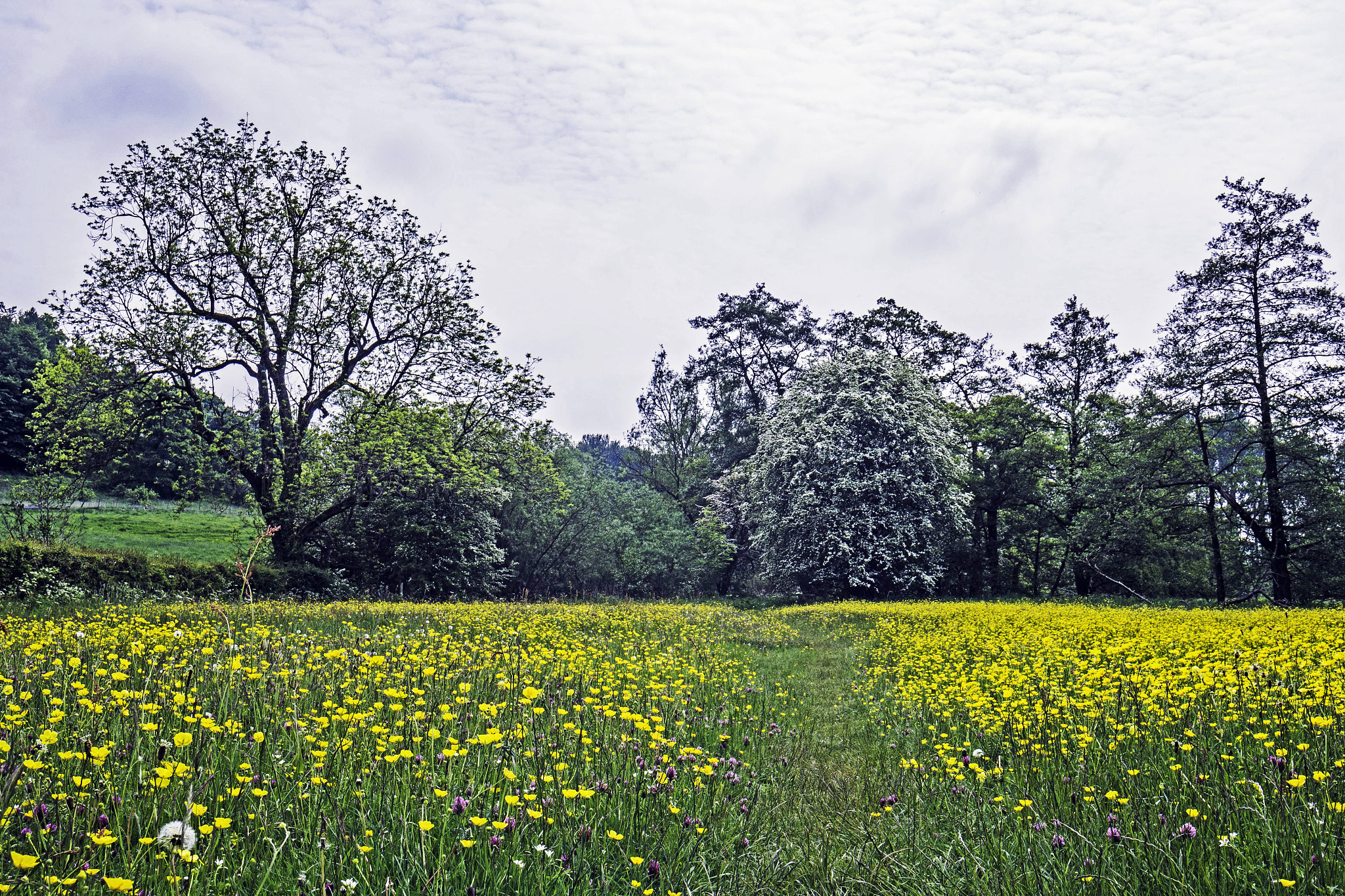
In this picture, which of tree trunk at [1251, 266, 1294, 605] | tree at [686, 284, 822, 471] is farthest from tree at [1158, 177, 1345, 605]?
tree at [686, 284, 822, 471]

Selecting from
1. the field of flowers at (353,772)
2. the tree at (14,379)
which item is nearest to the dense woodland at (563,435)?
the field of flowers at (353,772)

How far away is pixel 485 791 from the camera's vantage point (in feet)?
9.40

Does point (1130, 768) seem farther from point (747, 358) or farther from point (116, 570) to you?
point (747, 358)

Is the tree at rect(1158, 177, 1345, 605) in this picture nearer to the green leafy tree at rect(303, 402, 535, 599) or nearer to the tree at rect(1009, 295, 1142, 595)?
the tree at rect(1009, 295, 1142, 595)

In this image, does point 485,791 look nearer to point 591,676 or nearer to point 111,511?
point 591,676

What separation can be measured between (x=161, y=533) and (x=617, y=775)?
123ft

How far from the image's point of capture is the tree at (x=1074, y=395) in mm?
30219

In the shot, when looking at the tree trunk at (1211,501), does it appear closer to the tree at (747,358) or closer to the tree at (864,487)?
the tree at (864,487)

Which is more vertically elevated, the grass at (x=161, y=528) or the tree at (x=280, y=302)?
the tree at (x=280, y=302)

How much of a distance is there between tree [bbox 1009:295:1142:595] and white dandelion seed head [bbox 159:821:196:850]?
32.6m

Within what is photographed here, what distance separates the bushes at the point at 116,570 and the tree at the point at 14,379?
3467 cm

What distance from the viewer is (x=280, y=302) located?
21094 millimetres

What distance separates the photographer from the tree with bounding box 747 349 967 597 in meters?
26.7

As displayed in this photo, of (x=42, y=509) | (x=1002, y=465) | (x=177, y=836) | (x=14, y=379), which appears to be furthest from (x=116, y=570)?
(x=14, y=379)
